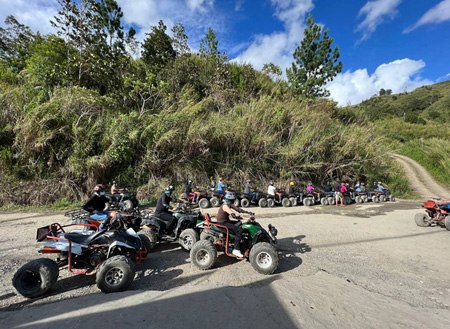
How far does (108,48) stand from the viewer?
14.1 meters

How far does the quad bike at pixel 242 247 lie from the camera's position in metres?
4.03

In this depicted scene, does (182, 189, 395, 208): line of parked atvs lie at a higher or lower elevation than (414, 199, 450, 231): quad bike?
higher

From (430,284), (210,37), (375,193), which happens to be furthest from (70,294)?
A: (210,37)

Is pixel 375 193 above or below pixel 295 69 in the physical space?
below

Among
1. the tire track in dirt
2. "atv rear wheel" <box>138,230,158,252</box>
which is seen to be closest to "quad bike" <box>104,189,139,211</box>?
"atv rear wheel" <box>138,230,158,252</box>

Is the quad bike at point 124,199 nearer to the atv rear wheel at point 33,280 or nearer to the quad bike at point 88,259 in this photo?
the quad bike at point 88,259

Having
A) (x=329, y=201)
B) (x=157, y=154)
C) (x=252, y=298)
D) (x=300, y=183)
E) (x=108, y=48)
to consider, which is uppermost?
(x=108, y=48)

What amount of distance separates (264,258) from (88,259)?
10.0 ft

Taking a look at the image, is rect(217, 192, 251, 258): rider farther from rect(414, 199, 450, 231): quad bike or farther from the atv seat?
rect(414, 199, 450, 231): quad bike

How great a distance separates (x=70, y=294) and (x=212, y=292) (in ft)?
6.79

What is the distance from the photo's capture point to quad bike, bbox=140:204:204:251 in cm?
493

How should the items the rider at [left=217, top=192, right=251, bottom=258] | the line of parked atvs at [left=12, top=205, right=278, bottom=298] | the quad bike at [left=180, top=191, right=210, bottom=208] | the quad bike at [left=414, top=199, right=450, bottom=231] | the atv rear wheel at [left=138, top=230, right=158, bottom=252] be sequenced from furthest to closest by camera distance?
the quad bike at [left=180, top=191, right=210, bottom=208] → the quad bike at [left=414, top=199, right=450, bottom=231] → the atv rear wheel at [left=138, top=230, right=158, bottom=252] → the rider at [left=217, top=192, right=251, bottom=258] → the line of parked atvs at [left=12, top=205, right=278, bottom=298]

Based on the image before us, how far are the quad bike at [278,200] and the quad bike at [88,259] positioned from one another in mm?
7456

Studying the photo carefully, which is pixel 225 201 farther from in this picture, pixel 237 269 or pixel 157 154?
pixel 157 154
